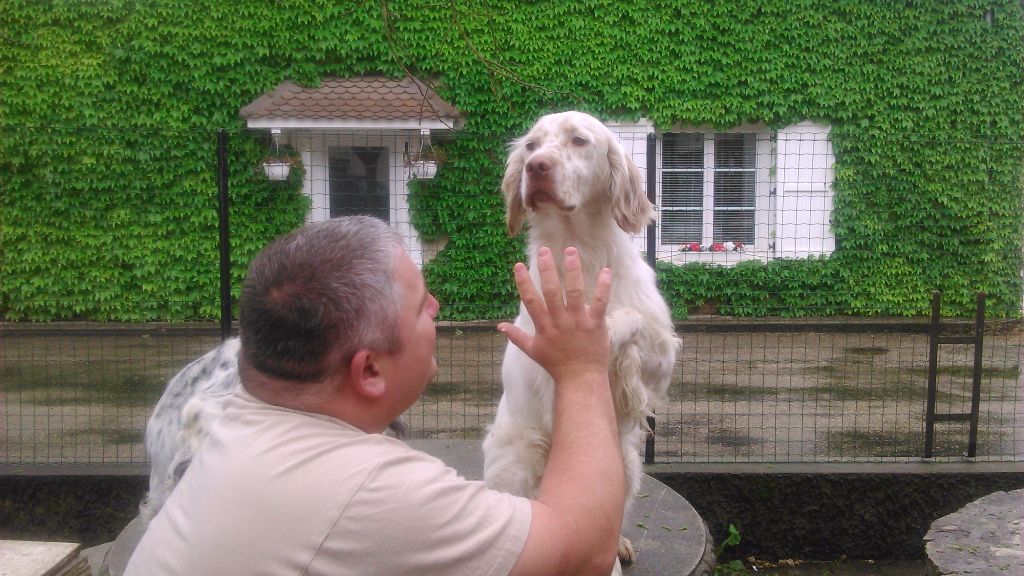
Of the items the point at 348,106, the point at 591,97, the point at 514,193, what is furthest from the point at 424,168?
the point at 514,193

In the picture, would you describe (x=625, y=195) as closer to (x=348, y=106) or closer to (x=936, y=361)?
(x=936, y=361)

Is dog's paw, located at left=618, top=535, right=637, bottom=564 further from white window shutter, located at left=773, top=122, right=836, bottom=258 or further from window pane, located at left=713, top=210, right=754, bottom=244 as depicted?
window pane, located at left=713, top=210, right=754, bottom=244

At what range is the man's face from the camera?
1.25 metres

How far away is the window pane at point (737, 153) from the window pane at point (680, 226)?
108 cm

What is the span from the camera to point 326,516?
1.09 metres

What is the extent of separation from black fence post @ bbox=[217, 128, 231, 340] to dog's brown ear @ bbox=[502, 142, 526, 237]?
6.88 feet

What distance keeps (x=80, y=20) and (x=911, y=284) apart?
1190cm

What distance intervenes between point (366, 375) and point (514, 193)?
185 cm

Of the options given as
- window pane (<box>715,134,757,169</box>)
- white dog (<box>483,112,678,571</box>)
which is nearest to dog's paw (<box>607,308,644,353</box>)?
white dog (<box>483,112,678,571</box>)

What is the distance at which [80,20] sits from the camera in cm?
1080

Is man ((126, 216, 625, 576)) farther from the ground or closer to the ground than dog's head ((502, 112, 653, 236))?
closer to the ground

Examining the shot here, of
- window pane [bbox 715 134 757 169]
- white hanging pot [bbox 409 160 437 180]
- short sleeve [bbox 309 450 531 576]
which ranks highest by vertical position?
window pane [bbox 715 134 757 169]

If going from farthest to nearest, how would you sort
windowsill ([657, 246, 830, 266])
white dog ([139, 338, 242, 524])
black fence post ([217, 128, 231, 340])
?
windowsill ([657, 246, 830, 266]), black fence post ([217, 128, 231, 340]), white dog ([139, 338, 242, 524])

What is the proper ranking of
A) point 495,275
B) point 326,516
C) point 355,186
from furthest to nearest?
point 495,275
point 355,186
point 326,516
